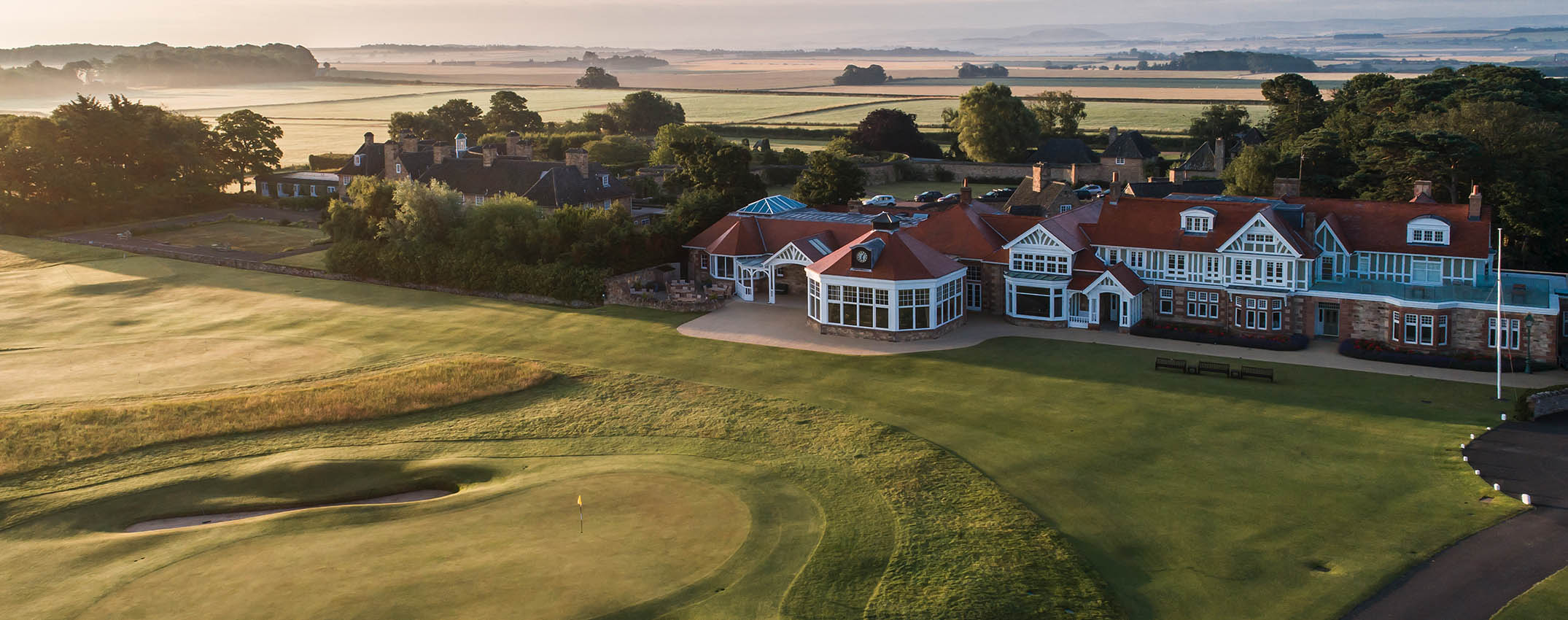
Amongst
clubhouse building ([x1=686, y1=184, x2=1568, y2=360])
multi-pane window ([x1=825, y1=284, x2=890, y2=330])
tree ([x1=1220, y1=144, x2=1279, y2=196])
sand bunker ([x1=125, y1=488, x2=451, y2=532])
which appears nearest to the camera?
sand bunker ([x1=125, y1=488, x2=451, y2=532])

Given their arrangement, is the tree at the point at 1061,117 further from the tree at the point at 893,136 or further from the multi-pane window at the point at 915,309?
the multi-pane window at the point at 915,309

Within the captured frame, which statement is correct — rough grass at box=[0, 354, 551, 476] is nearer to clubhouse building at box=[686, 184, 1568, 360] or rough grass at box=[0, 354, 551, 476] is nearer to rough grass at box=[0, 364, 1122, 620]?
rough grass at box=[0, 364, 1122, 620]

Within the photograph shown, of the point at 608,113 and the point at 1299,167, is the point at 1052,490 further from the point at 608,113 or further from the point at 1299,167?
the point at 608,113

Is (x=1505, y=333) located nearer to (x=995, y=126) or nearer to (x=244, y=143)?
(x=995, y=126)

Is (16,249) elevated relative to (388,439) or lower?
elevated

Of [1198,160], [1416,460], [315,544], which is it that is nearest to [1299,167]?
[1198,160]

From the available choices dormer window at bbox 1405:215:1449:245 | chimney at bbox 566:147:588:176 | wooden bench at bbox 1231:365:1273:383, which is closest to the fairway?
chimney at bbox 566:147:588:176
